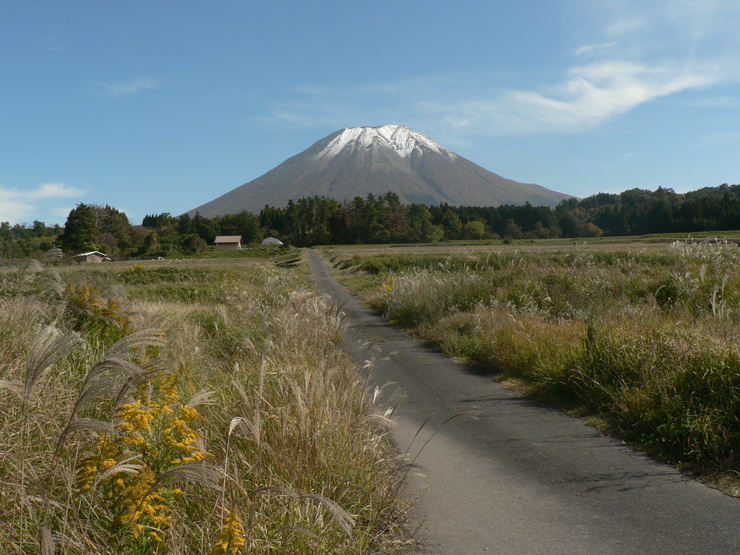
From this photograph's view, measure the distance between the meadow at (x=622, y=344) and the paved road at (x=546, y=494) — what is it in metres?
0.47

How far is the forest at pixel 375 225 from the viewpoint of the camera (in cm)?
12172

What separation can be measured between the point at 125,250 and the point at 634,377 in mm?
124972

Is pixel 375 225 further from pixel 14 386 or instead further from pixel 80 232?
pixel 14 386

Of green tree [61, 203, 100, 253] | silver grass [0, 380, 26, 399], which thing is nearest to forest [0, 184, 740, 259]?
green tree [61, 203, 100, 253]

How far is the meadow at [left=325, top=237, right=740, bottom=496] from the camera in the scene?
5.78m

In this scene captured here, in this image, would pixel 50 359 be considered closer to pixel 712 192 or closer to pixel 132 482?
pixel 132 482

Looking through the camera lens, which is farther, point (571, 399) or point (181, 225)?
point (181, 225)

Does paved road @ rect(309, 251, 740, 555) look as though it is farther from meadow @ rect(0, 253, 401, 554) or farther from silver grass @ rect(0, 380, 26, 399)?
silver grass @ rect(0, 380, 26, 399)

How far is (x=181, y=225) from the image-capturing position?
167 m

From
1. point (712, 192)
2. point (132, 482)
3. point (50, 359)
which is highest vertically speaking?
point (712, 192)

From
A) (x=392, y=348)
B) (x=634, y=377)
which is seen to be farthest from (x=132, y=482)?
(x=392, y=348)

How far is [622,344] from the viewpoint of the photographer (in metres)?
7.64

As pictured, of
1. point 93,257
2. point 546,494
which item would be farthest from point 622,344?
point 93,257

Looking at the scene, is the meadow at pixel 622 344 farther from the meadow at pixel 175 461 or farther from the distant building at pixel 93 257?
the distant building at pixel 93 257
